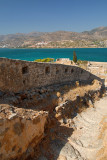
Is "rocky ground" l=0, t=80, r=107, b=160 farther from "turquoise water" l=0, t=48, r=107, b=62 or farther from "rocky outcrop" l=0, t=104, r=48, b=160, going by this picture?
"turquoise water" l=0, t=48, r=107, b=62

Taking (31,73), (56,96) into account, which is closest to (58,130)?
(56,96)

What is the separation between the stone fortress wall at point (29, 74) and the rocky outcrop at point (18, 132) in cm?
298

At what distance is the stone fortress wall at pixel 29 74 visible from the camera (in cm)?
820

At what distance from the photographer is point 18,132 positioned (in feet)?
17.5

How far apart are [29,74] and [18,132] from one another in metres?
5.25

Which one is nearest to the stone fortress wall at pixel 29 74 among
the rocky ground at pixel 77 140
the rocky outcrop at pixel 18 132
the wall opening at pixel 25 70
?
the wall opening at pixel 25 70

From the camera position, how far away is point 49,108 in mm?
9898

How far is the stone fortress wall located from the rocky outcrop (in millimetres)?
2980

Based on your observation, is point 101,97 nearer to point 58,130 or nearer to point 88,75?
point 88,75

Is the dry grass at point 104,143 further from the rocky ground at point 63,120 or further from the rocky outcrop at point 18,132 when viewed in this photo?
the rocky outcrop at point 18,132

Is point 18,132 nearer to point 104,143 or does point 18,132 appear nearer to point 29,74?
point 29,74

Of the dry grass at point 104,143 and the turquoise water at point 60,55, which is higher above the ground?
the turquoise water at point 60,55

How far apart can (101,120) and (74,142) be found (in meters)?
4.22

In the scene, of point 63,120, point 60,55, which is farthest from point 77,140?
point 60,55
